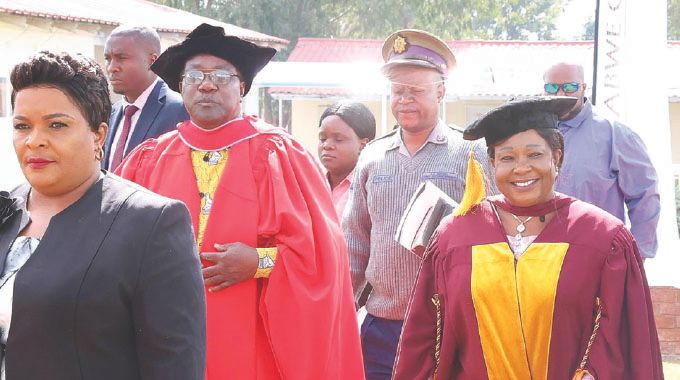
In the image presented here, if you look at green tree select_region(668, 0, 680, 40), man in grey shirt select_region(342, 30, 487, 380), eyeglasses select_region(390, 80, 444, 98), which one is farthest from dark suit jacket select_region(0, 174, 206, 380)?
green tree select_region(668, 0, 680, 40)

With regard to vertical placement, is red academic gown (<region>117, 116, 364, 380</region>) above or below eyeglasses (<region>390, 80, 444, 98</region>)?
below

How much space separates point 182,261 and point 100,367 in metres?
0.35

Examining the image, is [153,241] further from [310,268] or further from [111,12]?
[111,12]

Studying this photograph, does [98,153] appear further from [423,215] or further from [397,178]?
[397,178]

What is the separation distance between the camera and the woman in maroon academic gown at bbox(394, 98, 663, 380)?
161 inches

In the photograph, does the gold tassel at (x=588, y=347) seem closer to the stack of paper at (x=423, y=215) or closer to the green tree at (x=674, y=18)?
the stack of paper at (x=423, y=215)

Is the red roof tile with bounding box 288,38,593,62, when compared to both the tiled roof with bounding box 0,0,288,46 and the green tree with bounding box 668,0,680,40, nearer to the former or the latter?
the tiled roof with bounding box 0,0,288,46

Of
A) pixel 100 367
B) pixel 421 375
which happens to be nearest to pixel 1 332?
pixel 100 367

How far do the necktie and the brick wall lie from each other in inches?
183

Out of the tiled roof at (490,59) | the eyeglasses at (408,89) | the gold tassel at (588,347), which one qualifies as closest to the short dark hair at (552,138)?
the gold tassel at (588,347)

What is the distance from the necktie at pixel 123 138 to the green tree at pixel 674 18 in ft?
160

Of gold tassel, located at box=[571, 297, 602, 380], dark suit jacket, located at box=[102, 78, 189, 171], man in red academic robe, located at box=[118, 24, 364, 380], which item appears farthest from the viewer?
dark suit jacket, located at box=[102, 78, 189, 171]

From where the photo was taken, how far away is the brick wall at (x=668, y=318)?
29.7 feet

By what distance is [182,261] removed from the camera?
305cm
